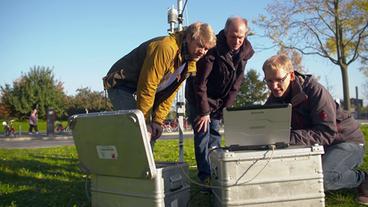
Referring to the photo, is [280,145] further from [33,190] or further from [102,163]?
[33,190]

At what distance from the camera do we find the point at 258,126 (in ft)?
9.66

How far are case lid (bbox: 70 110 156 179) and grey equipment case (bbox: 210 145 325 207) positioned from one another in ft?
1.81

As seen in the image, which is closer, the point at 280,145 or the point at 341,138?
the point at 280,145

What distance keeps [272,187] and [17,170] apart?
4.35m

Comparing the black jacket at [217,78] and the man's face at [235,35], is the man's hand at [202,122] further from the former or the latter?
the man's face at [235,35]

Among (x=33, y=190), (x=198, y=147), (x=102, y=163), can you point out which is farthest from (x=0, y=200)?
(x=198, y=147)

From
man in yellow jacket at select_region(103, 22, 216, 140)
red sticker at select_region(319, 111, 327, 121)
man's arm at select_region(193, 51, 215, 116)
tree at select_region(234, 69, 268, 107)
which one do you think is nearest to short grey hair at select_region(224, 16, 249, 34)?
man's arm at select_region(193, 51, 215, 116)

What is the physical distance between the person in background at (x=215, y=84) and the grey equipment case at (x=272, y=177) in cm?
130

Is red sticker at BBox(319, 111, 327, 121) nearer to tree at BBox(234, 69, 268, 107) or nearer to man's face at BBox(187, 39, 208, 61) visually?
man's face at BBox(187, 39, 208, 61)

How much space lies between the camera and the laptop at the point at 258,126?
2873 millimetres

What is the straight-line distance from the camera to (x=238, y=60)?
4.43m

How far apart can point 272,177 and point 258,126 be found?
38 cm

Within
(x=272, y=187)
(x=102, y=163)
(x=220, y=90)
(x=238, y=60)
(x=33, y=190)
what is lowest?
(x=33, y=190)

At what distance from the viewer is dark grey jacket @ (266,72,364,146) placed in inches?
132
